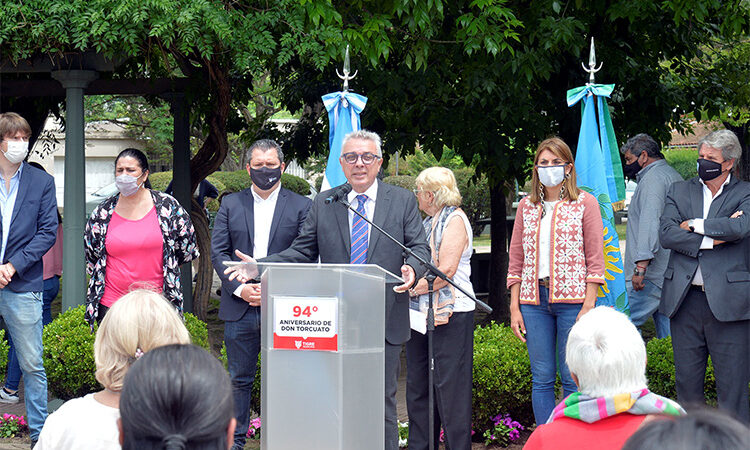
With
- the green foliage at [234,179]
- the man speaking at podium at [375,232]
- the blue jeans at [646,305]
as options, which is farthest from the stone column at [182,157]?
the green foliage at [234,179]

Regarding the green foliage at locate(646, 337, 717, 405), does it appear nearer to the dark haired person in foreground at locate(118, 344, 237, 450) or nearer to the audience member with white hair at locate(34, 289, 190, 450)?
the audience member with white hair at locate(34, 289, 190, 450)

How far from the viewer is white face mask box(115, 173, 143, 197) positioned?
602 cm

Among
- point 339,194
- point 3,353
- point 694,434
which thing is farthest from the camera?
point 3,353

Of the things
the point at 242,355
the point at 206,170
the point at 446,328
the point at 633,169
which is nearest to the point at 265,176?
the point at 242,355

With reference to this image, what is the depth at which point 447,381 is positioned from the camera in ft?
19.7

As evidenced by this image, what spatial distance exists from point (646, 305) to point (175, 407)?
277 inches

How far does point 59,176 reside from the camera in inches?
1615

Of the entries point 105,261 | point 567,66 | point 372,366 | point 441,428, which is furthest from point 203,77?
point 372,366

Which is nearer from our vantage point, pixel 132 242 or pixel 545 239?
pixel 545 239

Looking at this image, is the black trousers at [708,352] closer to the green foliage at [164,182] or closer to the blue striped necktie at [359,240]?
the blue striped necktie at [359,240]

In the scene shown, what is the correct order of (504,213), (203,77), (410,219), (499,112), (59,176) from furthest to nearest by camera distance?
(59,176), (504,213), (203,77), (499,112), (410,219)

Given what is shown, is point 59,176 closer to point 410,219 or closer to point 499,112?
point 499,112

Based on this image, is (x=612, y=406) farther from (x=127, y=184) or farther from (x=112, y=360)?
(x=127, y=184)

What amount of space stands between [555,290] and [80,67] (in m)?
5.03
